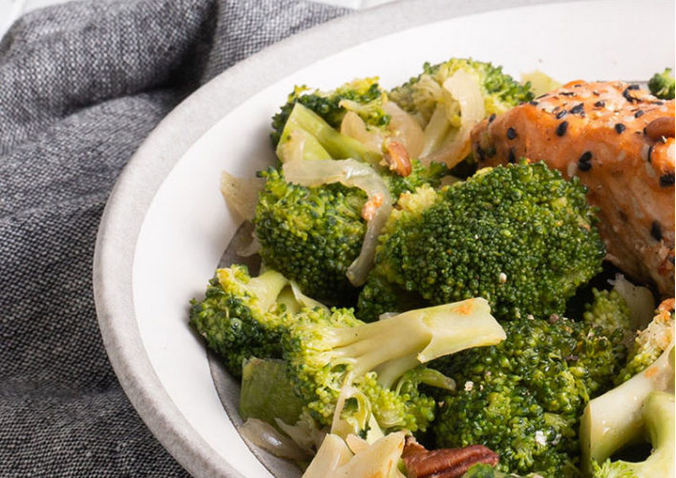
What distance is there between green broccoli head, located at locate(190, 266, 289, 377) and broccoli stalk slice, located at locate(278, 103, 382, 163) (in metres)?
0.45

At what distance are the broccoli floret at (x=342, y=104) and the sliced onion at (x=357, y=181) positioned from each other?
7.9 inches

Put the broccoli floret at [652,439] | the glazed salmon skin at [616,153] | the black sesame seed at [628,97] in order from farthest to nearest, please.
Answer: the black sesame seed at [628,97]
the glazed salmon skin at [616,153]
the broccoli floret at [652,439]

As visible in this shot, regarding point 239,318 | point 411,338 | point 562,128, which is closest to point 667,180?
point 562,128

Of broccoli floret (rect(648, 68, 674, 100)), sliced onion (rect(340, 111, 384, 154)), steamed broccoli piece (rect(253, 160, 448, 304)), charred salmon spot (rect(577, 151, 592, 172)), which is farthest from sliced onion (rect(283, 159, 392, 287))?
broccoli floret (rect(648, 68, 674, 100))

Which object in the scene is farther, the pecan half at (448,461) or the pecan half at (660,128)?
the pecan half at (660,128)

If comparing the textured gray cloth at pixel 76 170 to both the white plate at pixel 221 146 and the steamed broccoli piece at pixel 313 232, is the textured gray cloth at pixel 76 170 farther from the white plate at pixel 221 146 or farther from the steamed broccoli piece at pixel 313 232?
the steamed broccoli piece at pixel 313 232

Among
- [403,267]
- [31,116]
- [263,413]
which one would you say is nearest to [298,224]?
[403,267]

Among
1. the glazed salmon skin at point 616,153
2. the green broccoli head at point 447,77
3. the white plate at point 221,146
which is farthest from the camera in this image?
the green broccoli head at point 447,77

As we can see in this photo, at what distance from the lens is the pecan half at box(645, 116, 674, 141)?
2.04 meters

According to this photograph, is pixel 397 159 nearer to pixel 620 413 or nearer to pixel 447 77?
pixel 447 77

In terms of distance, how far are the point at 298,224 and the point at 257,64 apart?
2.37 ft

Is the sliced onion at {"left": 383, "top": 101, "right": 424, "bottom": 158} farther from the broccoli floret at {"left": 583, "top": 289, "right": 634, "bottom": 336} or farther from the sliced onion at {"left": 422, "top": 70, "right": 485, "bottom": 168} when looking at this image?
the broccoli floret at {"left": 583, "top": 289, "right": 634, "bottom": 336}

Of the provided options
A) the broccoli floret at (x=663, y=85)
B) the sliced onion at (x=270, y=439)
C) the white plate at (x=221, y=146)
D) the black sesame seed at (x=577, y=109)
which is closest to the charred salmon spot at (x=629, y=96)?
the black sesame seed at (x=577, y=109)

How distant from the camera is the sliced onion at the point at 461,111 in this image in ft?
8.23
